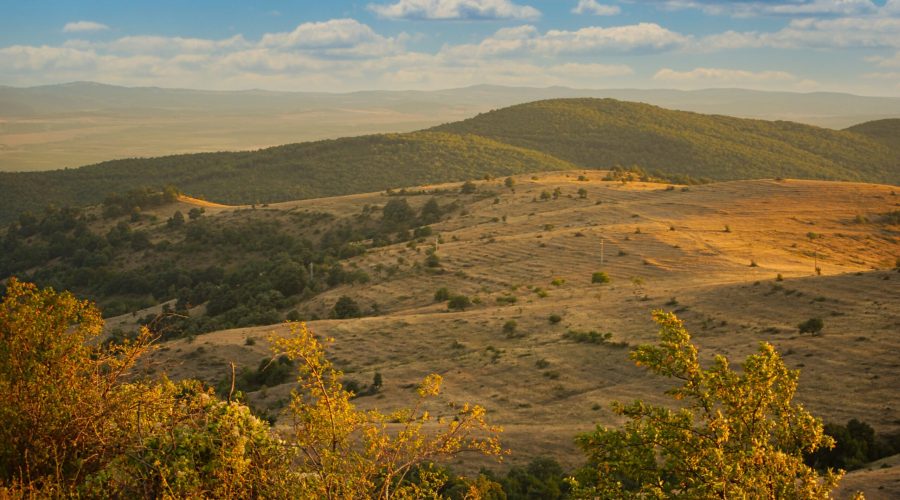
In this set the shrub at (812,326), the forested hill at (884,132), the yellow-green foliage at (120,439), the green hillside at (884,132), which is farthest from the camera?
the green hillside at (884,132)

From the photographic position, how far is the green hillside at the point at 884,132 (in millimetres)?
119450

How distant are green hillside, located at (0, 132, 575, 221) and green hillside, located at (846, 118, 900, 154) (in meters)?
50.1

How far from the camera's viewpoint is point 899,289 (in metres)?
27.3

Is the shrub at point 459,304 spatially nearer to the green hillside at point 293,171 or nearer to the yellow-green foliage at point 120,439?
the yellow-green foliage at point 120,439

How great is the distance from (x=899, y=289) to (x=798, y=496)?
73.8ft

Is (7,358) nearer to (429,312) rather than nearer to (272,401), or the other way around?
(272,401)

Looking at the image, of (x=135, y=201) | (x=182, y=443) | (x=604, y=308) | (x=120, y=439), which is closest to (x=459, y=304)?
(x=604, y=308)

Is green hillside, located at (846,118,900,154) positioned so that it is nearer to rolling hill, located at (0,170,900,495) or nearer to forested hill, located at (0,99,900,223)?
forested hill, located at (0,99,900,223)

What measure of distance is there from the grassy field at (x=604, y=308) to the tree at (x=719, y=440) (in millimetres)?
6370

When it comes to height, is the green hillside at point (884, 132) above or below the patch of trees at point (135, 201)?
above

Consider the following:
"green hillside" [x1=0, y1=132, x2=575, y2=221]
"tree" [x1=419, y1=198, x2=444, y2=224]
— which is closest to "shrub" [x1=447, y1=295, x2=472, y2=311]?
"tree" [x1=419, y1=198, x2=444, y2=224]

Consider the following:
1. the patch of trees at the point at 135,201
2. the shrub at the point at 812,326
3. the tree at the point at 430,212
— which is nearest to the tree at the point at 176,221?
the patch of trees at the point at 135,201

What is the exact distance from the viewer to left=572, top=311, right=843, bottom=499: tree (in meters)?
7.99

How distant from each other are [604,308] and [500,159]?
77936 millimetres
